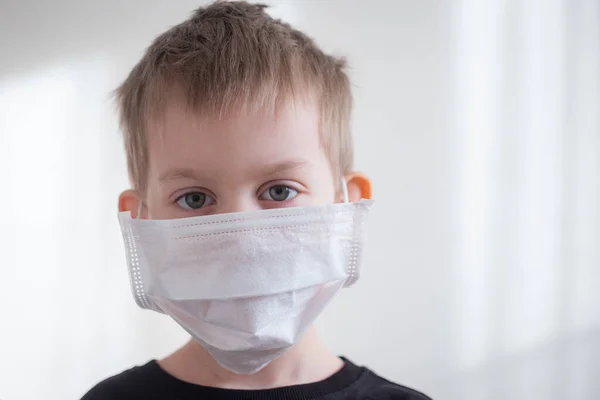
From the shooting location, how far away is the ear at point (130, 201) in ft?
4.56

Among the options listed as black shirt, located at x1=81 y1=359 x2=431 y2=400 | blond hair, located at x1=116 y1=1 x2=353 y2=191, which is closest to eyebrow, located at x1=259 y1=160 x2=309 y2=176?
blond hair, located at x1=116 y1=1 x2=353 y2=191

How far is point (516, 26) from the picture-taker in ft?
6.70

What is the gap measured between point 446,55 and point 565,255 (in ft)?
2.28

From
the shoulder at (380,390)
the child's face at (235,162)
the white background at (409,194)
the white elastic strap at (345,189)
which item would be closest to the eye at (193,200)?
the child's face at (235,162)

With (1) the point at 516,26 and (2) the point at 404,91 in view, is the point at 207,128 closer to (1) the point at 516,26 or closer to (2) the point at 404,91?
(2) the point at 404,91

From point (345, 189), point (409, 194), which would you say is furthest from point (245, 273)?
point (409, 194)

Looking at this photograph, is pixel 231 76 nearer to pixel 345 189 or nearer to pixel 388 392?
pixel 345 189

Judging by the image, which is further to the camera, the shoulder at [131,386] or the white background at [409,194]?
the white background at [409,194]

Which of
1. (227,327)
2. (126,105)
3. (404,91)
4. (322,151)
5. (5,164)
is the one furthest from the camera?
(404,91)

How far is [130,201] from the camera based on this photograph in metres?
1.39

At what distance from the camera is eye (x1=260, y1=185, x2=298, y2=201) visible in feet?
4.15

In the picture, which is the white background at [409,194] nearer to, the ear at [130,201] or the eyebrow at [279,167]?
the ear at [130,201]

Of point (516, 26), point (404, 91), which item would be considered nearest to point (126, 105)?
point (404, 91)

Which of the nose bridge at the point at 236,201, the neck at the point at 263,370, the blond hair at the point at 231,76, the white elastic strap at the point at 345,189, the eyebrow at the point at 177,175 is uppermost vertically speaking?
the blond hair at the point at 231,76
